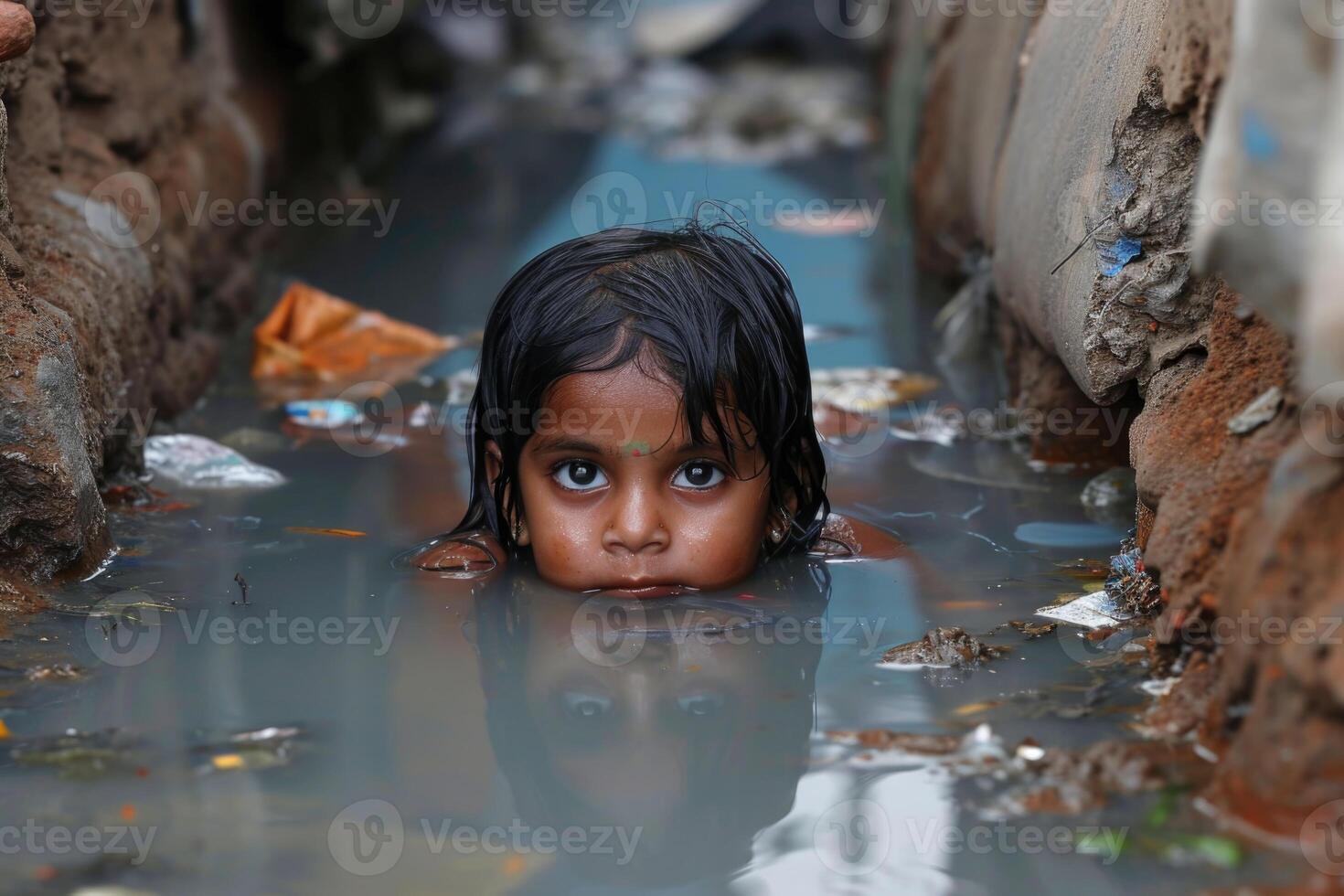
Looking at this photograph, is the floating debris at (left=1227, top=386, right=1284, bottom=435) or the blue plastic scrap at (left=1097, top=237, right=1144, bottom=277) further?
the blue plastic scrap at (left=1097, top=237, right=1144, bottom=277)

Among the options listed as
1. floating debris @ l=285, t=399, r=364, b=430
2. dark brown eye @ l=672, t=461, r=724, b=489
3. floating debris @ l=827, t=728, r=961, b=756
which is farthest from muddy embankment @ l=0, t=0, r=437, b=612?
floating debris @ l=827, t=728, r=961, b=756

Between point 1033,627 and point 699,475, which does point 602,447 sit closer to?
point 699,475

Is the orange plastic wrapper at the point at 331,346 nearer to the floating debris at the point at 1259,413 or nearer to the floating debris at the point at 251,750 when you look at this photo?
the floating debris at the point at 251,750

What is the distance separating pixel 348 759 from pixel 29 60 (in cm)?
209

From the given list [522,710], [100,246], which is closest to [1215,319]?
[522,710]

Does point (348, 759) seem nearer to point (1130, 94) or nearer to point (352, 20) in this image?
point (1130, 94)

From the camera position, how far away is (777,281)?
2734 mm

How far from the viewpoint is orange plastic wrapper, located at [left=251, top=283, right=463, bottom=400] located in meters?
4.09

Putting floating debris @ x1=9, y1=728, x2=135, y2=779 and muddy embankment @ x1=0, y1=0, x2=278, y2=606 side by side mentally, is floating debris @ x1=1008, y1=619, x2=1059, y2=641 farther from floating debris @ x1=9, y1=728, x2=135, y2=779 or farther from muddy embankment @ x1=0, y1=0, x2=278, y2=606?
muddy embankment @ x1=0, y1=0, x2=278, y2=606

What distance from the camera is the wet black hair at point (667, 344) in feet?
8.09

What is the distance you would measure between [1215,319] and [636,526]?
1.00m

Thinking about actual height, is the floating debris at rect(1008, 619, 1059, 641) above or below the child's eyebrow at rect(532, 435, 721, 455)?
below

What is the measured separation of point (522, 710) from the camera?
2.06 m

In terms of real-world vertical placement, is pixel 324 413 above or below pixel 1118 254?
below
